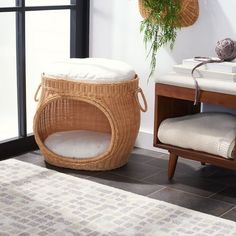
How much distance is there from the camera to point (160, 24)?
310 centimetres

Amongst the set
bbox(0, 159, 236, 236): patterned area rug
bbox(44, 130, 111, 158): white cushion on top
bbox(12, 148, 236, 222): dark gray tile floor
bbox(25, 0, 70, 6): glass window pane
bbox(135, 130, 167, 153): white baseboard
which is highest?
bbox(25, 0, 70, 6): glass window pane

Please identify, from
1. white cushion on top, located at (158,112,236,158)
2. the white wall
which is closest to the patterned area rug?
white cushion on top, located at (158,112,236,158)

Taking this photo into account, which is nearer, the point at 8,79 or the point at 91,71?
the point at 91,71

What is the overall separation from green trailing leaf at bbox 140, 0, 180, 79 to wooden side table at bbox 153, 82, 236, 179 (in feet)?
1.25

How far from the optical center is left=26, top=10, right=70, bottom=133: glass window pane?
3.40 m

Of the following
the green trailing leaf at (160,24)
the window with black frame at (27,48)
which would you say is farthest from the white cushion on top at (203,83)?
the window with black frame at (27,48)

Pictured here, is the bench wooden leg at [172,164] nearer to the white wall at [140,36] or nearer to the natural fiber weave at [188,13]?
the white wall at [140,36]

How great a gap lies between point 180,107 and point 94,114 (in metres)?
0.60

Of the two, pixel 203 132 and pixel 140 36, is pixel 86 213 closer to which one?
pixel 203 132

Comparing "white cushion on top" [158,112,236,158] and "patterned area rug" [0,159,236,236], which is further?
"white cushion on top" [158,112,236,158]

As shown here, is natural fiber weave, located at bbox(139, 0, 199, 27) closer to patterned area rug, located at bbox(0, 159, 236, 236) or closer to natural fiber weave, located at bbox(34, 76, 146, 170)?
natural fiber weave, located at bbox(34, 76, 146, 170)

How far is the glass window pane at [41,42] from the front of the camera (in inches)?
134

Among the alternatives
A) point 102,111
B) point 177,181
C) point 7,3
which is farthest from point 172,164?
point 7,3

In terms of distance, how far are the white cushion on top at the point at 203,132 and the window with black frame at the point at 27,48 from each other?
38.5 inches
